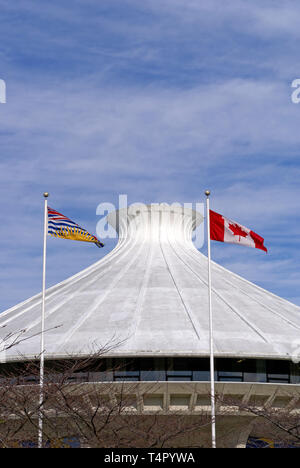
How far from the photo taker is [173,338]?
31484 mm

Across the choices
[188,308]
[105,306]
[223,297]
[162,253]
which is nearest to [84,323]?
[105,306]

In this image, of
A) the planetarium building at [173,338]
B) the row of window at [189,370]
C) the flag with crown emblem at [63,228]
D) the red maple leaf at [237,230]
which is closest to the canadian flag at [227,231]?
the red maple leaf at [237,230]

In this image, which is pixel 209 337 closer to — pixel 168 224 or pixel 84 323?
pixel 84 323

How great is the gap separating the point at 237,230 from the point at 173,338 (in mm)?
5366

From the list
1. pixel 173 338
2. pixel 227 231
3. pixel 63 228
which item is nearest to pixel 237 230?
pixel 227 231

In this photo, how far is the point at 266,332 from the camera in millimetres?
33531

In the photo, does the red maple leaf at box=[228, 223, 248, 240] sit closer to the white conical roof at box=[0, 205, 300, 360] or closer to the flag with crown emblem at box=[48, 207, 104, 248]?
the white conical roof at box=[0, 205, 300, 360]

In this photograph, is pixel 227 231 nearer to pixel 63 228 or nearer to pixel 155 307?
pixel 155 307

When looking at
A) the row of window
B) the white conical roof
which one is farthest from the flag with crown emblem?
the row of window

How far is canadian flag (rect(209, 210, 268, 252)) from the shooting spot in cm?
3142

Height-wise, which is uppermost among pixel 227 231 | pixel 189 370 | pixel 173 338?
pixel 227 231

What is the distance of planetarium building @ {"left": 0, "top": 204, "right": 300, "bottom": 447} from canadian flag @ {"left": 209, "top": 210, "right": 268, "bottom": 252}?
421 cm

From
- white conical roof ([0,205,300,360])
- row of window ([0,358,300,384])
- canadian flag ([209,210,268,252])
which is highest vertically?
canadian flag ([209,210,268,252])
